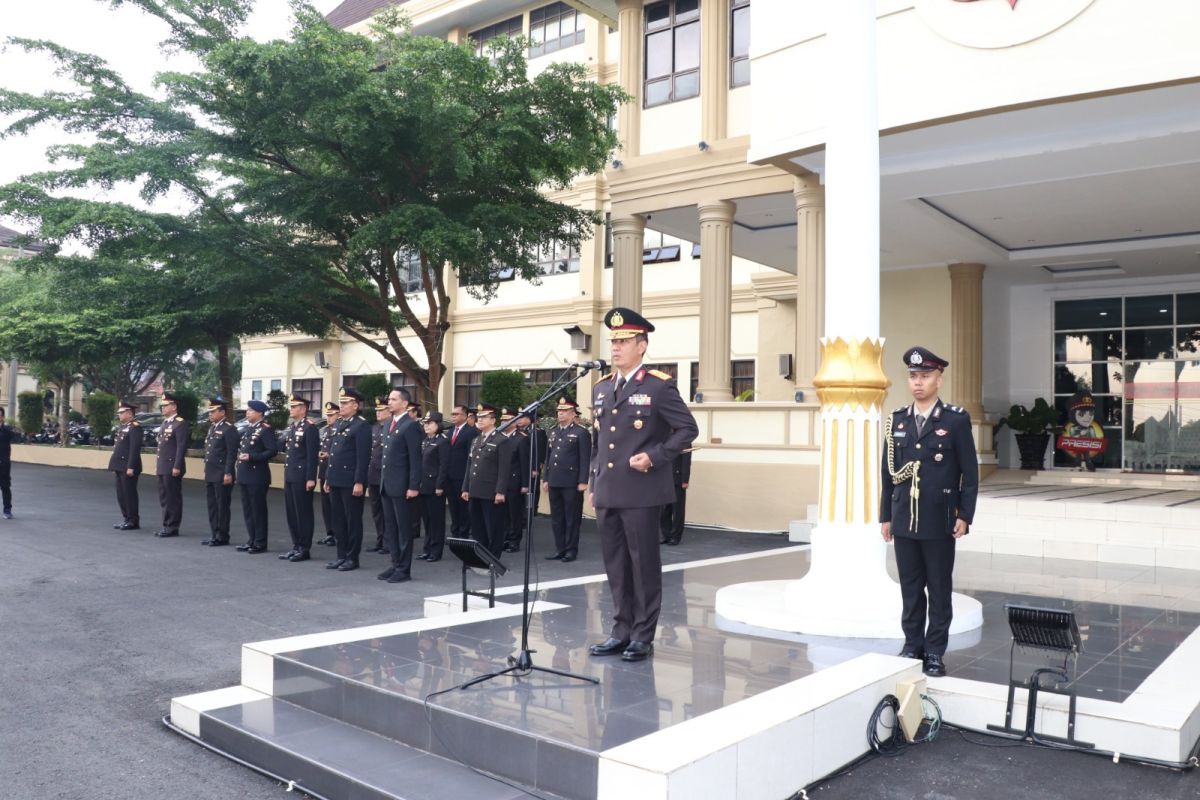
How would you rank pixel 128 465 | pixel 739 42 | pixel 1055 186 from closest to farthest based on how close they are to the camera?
pixel 1055 186
pixel 128 465
pixel 739 42

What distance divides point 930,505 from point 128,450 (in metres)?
11.1

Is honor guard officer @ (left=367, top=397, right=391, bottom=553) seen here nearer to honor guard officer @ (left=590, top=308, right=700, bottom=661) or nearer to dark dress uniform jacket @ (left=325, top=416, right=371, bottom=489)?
dark dress uniform jacket @ (left=325, top=416, right=371, bottom=489)

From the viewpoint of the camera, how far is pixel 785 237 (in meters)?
16.7

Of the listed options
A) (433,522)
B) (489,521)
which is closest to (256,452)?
(433,522)

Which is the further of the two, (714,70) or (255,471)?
(714,70)

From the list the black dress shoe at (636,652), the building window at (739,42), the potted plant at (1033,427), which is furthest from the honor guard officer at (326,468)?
the potted plant at (1033,427)

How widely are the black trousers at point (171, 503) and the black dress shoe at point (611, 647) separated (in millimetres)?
8804

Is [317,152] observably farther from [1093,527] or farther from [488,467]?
[1093,527]

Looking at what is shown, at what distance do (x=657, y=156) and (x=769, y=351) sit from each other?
6585mm

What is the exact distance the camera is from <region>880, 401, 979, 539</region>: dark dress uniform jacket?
17.1 ft

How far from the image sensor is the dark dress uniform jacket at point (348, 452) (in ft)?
32.2

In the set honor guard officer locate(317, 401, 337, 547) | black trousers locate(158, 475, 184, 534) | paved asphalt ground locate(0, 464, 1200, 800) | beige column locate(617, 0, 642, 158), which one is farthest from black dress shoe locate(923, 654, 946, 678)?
beige column locate(617, 0, 642, 158)

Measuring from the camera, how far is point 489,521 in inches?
417

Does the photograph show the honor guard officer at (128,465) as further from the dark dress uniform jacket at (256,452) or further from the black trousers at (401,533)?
the black trousers at (401,533)
